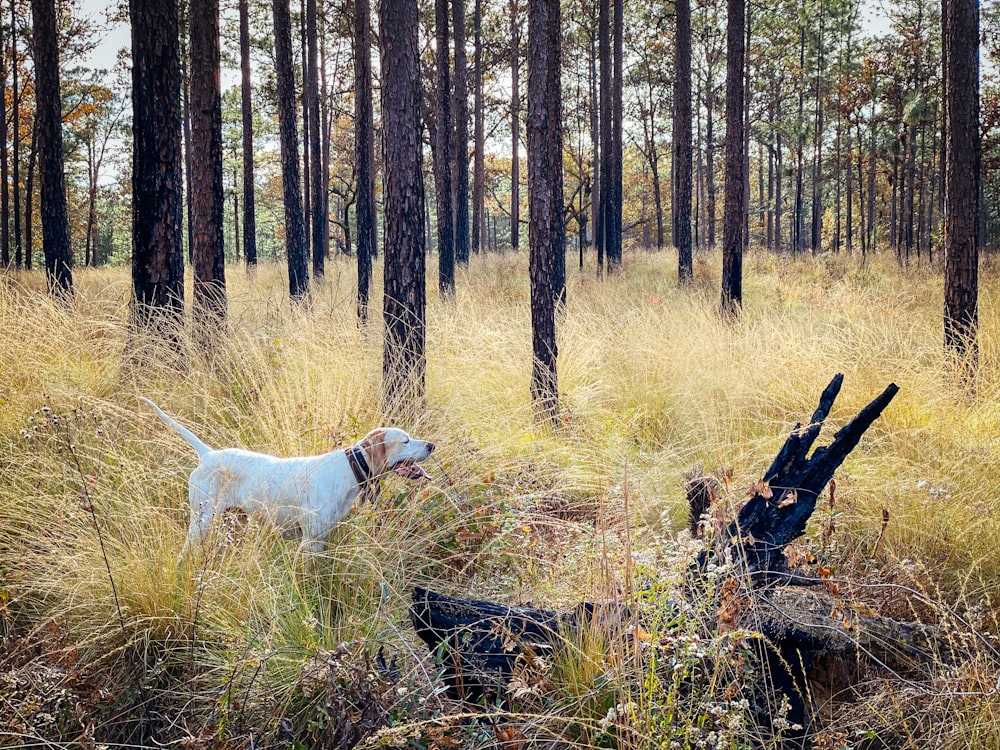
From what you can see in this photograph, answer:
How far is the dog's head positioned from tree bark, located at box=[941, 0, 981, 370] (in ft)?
18.1

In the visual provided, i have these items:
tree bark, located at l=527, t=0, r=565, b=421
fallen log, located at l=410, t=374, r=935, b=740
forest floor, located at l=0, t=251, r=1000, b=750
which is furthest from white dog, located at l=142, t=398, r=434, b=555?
tree bark, located at l=527, t=0, r=565, b=421

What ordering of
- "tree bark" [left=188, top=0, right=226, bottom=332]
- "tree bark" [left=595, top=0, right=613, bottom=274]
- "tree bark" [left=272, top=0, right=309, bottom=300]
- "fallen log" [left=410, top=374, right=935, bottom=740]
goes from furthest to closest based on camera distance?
1. "tree bark" [left=595, top=0, right=613, bottom=274]
2. "tree bark" [left=272, top=0, right=309, bottom=300]
3. "tree bark" [left=188, top=0, right=226, bottom=332]
4. "fallen log" [left=410, top=374, right=935, bottom=740]

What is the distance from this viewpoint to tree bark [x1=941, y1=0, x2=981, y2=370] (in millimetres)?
→ 6719

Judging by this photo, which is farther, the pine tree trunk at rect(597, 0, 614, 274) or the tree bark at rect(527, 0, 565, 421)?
the pine tree trunk at rect(597, 0, 614, 274)

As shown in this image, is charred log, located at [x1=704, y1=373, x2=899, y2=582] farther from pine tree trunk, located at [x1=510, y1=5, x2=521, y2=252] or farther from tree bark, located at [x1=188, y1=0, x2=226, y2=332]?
pine tree trunk, located at [x1=510, y1=5, x2=521, y2=252]

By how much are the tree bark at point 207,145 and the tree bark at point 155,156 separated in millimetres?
823

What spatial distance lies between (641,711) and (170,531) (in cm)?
221

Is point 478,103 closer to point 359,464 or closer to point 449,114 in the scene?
point 449,114

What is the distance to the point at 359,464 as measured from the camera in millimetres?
3432

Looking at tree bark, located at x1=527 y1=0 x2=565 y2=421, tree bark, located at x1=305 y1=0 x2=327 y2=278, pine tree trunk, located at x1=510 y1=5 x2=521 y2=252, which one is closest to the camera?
tree bark, located at x1=527 y1=0 x2=565 y2=421

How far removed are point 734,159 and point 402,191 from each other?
6.82 metres

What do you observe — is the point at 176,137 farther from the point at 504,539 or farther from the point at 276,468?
the point at 504,539

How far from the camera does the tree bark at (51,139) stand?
11.2m

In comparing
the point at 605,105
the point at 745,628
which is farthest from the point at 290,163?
the point at 745,628
